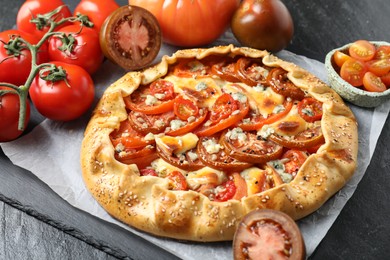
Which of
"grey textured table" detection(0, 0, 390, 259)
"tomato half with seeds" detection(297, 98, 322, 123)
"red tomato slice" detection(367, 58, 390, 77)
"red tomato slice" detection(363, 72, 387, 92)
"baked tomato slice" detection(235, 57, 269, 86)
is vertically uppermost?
"red tomato slice" detection(367, 58, 390, 77)

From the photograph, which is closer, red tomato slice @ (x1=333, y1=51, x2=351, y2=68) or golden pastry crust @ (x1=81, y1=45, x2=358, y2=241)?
golden pastry crust @ (x1=81, y1=45, x2=358, y2=241)

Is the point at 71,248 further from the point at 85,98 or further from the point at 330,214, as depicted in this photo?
the point at 330,214

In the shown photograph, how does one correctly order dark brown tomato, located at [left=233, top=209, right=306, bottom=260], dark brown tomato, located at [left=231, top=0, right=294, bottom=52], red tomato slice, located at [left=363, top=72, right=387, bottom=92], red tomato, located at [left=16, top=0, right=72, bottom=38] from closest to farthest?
dark brown tomato, located at [left=233, top=209, right=306, bottom=260], red tomato slice, located at [left=363, top=72, right=387, bottom=92], dark brown tomato, located at [left=231, top=0, right=294, bottom=52], red tomato, located at [left=16, top=0, right=72, bottom=38]

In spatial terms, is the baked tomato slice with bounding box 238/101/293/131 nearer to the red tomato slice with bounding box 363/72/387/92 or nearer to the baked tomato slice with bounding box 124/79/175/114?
the baked tomato slice with bounding box 124/79/175/114

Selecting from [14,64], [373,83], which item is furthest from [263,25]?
[14,64]

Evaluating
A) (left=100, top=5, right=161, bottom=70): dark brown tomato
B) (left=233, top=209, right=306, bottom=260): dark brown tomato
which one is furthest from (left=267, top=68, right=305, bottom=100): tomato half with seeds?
(left=233, top=209, right=306, bottom=260): dark brown tomato

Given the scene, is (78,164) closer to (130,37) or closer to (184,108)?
(184,108)

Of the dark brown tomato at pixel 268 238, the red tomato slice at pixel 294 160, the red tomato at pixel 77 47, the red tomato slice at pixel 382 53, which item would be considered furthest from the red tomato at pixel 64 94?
the red tomato slice at pixel 382 53
